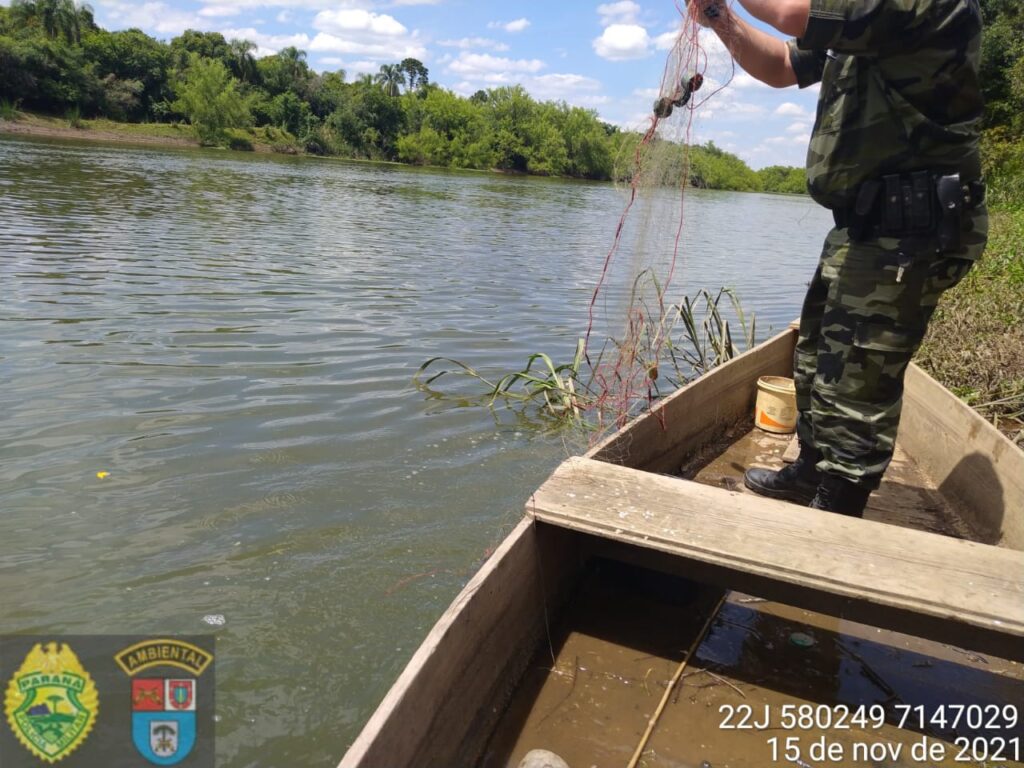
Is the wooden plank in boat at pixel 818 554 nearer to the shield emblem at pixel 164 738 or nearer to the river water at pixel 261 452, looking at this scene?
the river water at pixel 261 452

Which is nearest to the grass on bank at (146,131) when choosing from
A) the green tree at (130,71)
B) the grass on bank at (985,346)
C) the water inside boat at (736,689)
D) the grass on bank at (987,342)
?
the green tree at (130,71)

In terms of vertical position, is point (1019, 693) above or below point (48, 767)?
above

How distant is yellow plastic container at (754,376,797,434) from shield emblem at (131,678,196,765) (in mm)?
3723

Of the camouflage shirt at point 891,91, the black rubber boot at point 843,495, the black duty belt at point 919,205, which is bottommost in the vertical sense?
the black rubber boot at point 843,495

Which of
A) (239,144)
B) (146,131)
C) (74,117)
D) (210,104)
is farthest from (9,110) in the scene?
(239,144)

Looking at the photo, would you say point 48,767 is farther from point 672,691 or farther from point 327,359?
point 327,359

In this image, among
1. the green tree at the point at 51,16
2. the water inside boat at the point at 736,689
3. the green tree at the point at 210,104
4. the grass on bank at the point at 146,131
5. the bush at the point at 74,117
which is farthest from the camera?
the green tree at the point at 51,16

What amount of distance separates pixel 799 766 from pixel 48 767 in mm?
2305

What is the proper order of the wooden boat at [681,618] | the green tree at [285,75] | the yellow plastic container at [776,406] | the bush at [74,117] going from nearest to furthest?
the wooden boat at [681,618] < the yellow plastic container at [776,406] < the bush at [74,117] < the green tree at [285,75]

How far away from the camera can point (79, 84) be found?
5897cm

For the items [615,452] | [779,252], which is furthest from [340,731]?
[779,252]

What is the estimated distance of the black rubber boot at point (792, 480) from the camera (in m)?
3.32

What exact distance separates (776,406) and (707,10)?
2.76 metres

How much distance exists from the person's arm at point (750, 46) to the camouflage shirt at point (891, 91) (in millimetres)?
271
